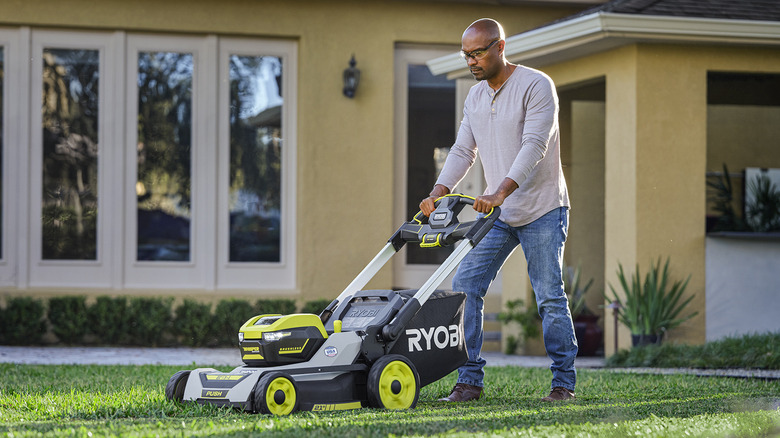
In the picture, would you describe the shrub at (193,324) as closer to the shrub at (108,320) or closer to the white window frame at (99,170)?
the shrub at (108,320)

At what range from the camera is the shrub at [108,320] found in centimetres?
952

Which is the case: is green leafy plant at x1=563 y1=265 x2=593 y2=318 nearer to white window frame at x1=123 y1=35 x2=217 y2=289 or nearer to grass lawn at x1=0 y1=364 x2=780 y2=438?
grass lawn at x1=0 y1=364 x2=780 y2=438

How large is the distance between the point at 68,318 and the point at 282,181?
251cm

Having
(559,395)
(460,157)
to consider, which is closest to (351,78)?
(460,157)

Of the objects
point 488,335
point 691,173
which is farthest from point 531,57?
point 488,335

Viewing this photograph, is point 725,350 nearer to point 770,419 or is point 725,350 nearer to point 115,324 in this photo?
point 770,419

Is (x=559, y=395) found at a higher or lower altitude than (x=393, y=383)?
lower

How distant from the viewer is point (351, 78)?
1004 centimetres

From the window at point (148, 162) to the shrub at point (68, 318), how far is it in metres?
0.46

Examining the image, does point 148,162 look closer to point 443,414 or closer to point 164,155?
point 164,155

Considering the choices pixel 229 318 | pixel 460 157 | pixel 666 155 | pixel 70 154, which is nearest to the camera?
pixel 460 157

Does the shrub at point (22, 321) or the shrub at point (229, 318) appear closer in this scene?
the shrub at point (22, 321)

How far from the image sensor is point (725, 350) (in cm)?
722

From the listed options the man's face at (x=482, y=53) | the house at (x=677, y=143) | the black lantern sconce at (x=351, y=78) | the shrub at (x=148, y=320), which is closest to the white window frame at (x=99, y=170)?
the shrub at (x=148, y=320)
